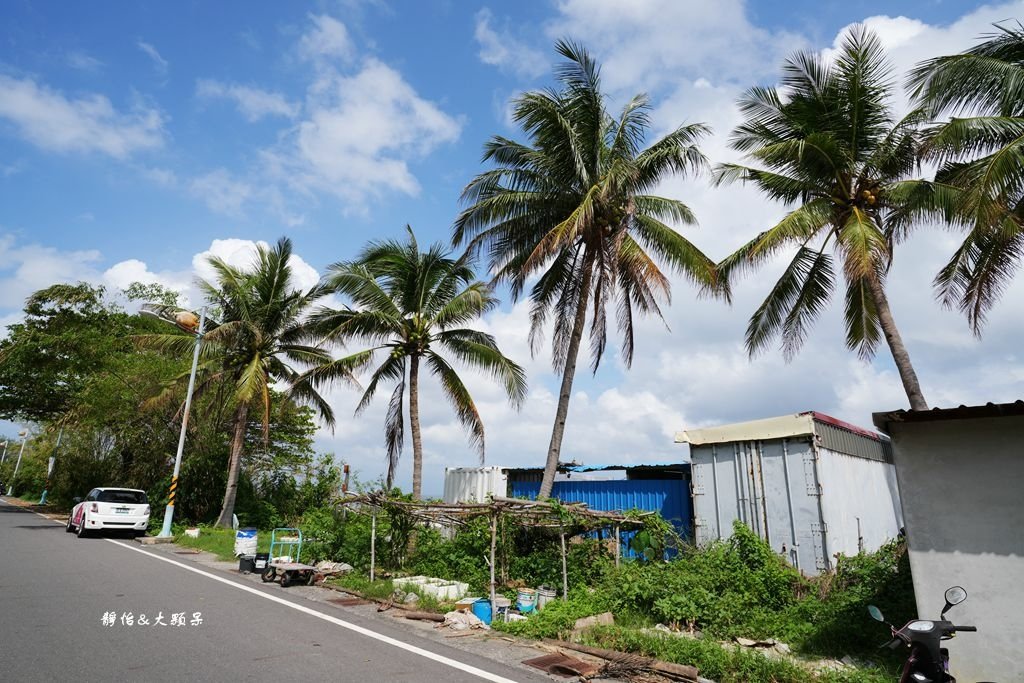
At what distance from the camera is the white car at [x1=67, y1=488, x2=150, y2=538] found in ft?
56.0

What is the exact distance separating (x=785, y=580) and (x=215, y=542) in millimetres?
15217

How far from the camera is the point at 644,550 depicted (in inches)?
421

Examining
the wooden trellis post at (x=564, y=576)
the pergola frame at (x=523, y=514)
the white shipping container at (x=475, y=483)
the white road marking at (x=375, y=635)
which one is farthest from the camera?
the white shipping container at (x=475, y=483)

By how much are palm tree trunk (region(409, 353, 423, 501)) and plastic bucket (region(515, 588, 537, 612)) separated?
707 centimetres

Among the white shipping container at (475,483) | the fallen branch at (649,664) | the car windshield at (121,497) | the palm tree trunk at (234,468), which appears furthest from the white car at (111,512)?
the fallen branch at (649,664)

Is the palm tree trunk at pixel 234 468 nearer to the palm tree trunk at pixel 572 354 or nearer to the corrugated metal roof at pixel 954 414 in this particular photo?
the palm tree trunk at pixel 572 354

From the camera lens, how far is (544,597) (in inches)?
382

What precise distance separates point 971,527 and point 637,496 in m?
7.86

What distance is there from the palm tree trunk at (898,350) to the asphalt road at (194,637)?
31.1 ft

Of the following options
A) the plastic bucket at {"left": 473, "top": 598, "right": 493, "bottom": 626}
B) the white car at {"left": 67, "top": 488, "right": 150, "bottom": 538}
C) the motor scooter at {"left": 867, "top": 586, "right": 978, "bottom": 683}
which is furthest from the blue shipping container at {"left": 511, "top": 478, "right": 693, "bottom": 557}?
the white car at {"left": 67, "top": 488, "right": 150, "bottom": 538}

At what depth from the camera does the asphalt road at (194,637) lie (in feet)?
17.7

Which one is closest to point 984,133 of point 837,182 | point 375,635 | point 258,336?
point 837,182

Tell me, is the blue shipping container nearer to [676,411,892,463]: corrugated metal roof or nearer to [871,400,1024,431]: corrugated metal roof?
[676,411,892,463]: corrugated metal roof

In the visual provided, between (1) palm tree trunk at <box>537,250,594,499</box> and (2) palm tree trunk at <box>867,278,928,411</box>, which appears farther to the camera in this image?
(1) palm tree trunk at <box>537,250,594,499</box>
